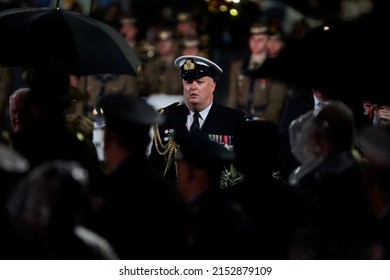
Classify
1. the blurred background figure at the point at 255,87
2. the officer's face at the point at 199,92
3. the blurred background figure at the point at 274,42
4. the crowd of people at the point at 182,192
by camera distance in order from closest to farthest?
the crowd of people at the point at 182,192 < the officer's face at the point at 199,92 < the blurred background figure at the point at 255,87 < the blurred background figure at the point at 274,42

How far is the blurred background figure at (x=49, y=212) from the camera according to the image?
19.3 ft

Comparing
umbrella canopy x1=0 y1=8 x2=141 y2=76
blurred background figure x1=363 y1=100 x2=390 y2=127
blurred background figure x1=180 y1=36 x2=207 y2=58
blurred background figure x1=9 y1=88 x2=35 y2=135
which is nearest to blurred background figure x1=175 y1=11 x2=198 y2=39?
blurred background figure x1=180 y1=36 x2=207 y2=58

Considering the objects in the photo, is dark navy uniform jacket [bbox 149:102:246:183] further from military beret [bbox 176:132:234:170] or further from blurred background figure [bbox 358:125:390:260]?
blurred background figure [bbox 358:125:390:260]

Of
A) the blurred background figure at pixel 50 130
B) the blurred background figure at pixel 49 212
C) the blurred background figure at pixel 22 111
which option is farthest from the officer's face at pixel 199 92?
the blurred background figure at pixel 49 212

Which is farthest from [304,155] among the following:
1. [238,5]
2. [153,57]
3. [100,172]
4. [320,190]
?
[153,57]

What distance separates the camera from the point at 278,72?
8922 mm

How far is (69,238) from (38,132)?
1707mm

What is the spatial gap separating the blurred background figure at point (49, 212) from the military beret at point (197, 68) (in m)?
4.45

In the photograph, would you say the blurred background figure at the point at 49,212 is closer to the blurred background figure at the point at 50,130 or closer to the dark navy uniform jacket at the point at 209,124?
the blurred background figure at the point at 50,130

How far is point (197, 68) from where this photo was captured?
10.6 m

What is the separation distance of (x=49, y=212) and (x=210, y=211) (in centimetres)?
119

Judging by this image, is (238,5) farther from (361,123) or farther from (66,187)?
(66,187)

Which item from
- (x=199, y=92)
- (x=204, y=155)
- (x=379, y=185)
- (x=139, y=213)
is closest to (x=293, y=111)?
(x=199, y=92)

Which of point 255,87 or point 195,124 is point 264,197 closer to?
point 195,124
